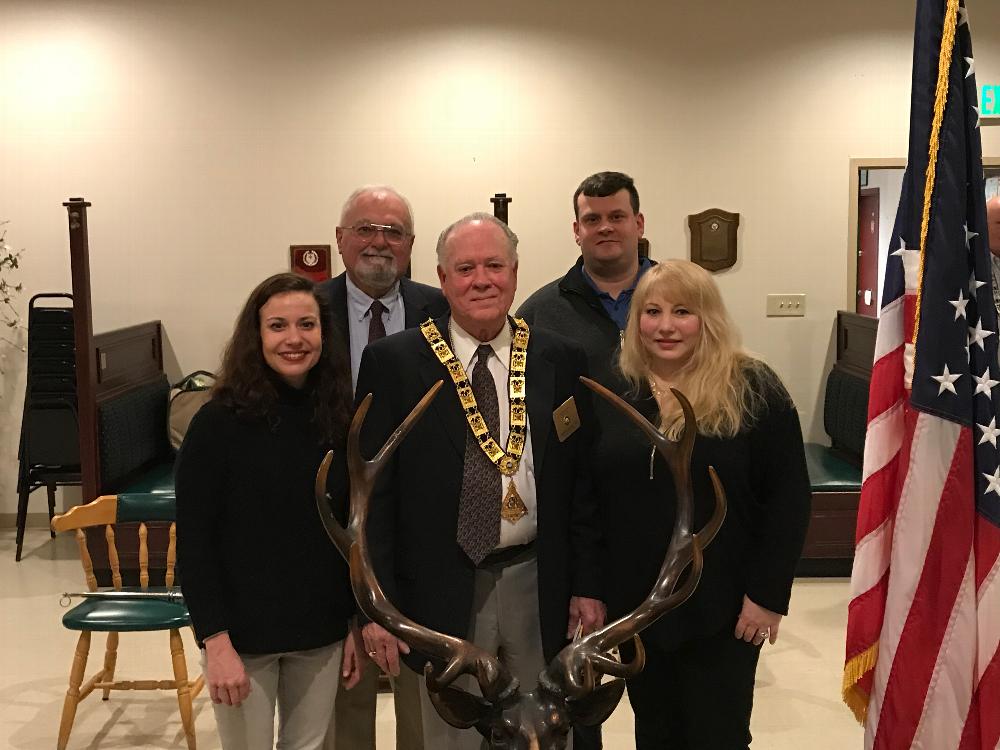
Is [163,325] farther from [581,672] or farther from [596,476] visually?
[581,672]

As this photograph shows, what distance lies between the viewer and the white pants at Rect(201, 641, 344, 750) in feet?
7.41

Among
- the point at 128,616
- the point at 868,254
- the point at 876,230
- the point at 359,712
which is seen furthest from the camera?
the point at 876,230

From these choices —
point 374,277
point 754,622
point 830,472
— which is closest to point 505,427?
point 754,622

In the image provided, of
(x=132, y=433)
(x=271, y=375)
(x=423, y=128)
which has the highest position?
(x=423, y=128)

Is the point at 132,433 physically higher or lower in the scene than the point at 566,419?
lower

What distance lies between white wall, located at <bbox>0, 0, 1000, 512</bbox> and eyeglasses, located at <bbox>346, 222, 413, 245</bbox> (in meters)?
3.38

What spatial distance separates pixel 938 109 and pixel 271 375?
4.76 ft

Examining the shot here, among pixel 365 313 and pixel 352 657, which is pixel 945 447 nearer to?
pixel 352 657

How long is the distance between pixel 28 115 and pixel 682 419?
543cm

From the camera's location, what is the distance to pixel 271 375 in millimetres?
2254

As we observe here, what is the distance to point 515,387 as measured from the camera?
227 centimetres

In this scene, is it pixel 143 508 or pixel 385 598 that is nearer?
pixel 385 598

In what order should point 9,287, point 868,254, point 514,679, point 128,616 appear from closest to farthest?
1. point 514,679
2. point 128,616
3. point 9,287
4. point 868,254

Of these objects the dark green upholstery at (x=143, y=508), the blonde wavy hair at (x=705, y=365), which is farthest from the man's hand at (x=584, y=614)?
the dark green upholstery at (x=143, y=508)
